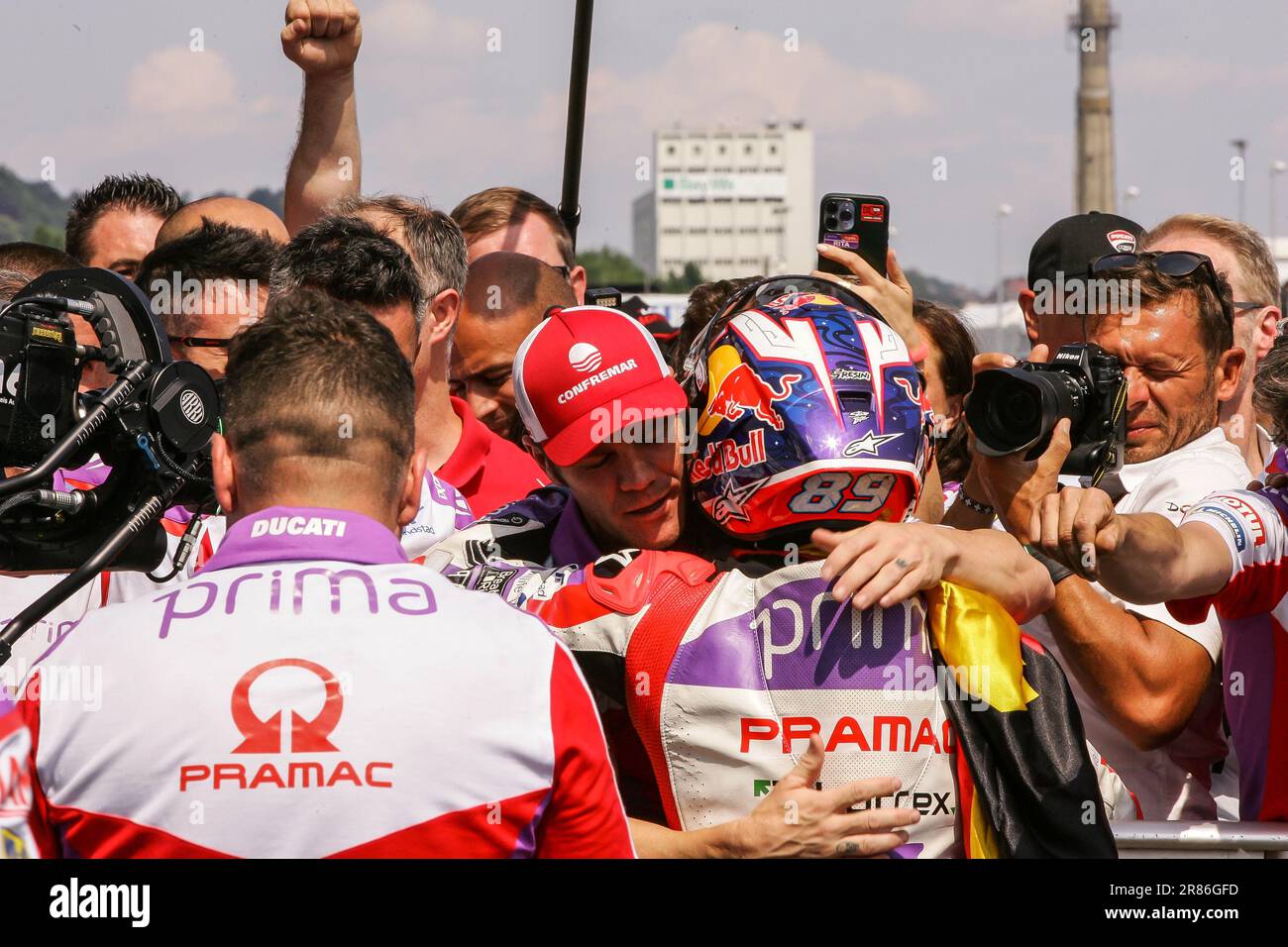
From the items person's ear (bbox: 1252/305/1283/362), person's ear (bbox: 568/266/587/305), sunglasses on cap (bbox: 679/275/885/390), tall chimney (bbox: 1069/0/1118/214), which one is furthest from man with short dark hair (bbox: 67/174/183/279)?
tall chimney (bbox: 1069/0/1118/214)

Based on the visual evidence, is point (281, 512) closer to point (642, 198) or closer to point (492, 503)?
point (492, 503)

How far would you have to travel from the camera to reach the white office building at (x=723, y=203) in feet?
224

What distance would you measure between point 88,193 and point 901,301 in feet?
12.8

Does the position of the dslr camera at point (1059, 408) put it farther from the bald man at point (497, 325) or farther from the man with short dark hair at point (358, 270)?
the bald man at point (497, 325)

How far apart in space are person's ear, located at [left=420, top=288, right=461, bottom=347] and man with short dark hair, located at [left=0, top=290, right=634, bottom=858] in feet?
6.65

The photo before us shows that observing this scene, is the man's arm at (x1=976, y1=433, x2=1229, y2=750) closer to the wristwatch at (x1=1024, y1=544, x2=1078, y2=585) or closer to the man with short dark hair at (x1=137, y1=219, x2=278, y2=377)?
the wristwatch at (x1=1024, y1=544, x2=1078, y2=585)

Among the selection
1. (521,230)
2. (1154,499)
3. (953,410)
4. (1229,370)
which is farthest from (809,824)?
(521,230)

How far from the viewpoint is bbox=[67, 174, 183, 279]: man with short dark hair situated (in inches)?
224

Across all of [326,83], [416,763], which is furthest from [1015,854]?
[326,83]

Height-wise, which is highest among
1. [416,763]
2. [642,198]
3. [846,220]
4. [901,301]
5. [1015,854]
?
[642,198]

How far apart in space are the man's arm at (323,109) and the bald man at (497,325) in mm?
605

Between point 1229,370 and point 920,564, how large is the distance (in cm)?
194

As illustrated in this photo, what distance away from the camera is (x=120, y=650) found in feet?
6.66

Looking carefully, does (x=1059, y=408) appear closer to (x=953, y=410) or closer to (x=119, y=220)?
(x=953, y=410)
